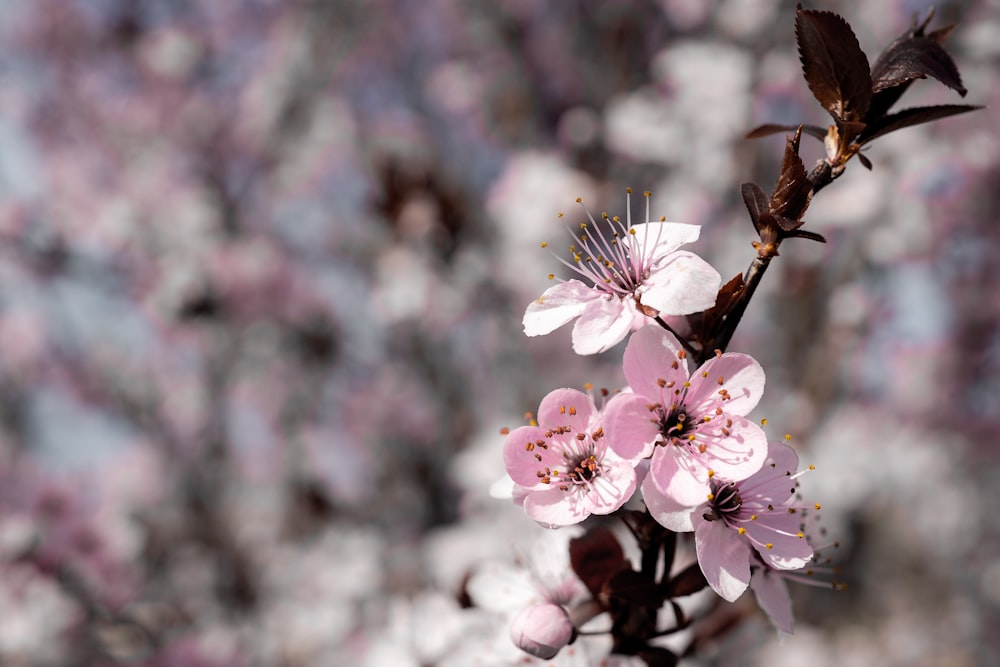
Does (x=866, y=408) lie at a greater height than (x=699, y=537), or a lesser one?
greater

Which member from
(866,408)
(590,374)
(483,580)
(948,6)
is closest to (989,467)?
(866,408)

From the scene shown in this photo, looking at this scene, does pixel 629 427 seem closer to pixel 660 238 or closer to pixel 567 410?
pixel 567 410

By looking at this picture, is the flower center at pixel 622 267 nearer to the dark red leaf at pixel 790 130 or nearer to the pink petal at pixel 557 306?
the pink petal at pixel 557 306

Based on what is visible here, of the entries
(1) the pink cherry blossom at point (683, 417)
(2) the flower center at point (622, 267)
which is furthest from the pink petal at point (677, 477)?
(2) the flower center at point (622, 267)

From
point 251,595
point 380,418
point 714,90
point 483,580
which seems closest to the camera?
point 483,580

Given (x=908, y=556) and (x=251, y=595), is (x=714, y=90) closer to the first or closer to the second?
(x=251, y=595)

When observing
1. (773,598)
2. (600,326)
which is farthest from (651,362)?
(773,598)

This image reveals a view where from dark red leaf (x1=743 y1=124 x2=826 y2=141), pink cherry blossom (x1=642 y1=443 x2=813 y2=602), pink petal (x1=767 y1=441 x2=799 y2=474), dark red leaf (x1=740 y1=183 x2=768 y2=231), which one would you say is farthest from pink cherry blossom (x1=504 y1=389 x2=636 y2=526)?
dark red leaf (x1=743 y1=124 x2=826 y2=141)
